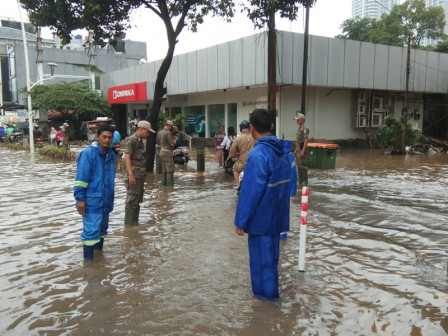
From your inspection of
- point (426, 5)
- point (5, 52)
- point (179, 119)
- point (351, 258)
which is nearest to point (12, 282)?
point (351, 258)

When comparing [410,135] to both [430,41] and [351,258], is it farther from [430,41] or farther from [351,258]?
[430,41]

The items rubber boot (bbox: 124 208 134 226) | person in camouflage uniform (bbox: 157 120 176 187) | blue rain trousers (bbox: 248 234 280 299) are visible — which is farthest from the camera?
person in camouflage uniform (bbox: 157 120 176 187)

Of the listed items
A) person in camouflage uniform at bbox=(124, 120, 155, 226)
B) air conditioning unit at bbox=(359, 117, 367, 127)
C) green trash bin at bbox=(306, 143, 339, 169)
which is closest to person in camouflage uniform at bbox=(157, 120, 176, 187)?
person in camouflage uniform at bbox=(124, 120, 155, 226)

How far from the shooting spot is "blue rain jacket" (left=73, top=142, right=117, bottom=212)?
4414 mm

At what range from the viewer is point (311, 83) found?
1869 cm

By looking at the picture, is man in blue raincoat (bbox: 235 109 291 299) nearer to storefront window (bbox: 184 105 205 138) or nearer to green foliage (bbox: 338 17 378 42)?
storefront window (bbox: 184 105 205 138)

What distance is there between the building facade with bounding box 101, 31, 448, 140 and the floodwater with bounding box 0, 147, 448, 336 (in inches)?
434

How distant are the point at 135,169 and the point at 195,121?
66.5ft

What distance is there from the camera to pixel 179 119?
20984mm

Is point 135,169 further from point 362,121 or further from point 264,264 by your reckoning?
point 362,121

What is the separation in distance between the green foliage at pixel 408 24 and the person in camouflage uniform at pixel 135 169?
34482 mm

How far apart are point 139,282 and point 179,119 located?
17.3m

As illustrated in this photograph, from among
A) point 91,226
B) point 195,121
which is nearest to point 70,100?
point 195,121

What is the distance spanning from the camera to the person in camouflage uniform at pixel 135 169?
606 centimetres
